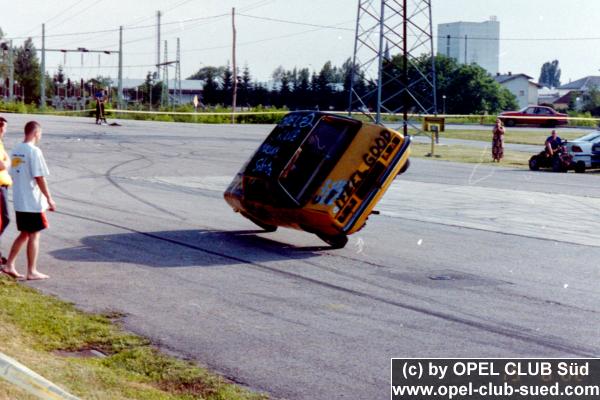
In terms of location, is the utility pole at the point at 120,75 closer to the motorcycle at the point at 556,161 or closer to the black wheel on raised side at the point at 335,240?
the motorcycle at the point at 556,161

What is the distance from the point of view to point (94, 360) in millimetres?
7152

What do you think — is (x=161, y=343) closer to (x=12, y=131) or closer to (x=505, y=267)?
(x=505, y=267)

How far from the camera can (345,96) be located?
249 ft

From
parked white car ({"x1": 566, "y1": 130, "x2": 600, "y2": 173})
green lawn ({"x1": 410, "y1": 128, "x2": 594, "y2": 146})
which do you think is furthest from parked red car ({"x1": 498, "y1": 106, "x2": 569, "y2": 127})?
parked white car ({"x1": 566, "y1": 130, "x2": 600, "y2": 173})

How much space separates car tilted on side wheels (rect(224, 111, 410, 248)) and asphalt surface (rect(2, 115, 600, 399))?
0.47 meters

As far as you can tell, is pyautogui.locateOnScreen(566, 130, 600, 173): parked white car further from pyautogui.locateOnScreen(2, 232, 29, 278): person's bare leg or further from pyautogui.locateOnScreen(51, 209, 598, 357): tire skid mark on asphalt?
pyautogui.locateOnScreen(2, 232, 29, 278): person's bare leg

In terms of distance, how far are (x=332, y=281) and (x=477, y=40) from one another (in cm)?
15067

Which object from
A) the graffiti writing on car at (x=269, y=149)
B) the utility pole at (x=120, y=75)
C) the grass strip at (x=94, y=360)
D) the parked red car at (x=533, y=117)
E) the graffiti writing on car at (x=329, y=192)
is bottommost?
the grass strip at (x=94, y=360)

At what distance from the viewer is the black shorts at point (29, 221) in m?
10.4

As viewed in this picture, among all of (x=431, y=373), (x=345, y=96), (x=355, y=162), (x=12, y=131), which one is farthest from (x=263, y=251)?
(x=345, y=96)

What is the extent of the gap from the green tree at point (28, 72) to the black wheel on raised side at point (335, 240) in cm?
11370

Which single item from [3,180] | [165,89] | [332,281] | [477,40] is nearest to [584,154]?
[332,281]

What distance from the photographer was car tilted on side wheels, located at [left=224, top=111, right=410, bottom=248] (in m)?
12.6

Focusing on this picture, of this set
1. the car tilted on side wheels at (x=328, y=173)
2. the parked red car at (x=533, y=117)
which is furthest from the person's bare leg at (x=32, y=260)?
the parked red car at (x=533, y=117)
